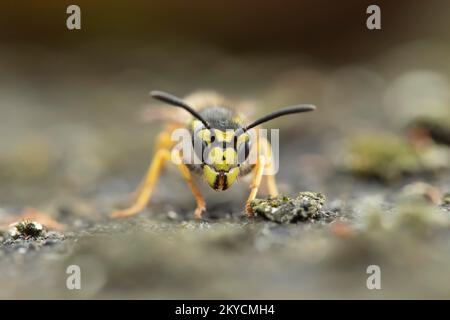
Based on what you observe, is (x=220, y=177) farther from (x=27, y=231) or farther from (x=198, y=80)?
(x=198, y=80)

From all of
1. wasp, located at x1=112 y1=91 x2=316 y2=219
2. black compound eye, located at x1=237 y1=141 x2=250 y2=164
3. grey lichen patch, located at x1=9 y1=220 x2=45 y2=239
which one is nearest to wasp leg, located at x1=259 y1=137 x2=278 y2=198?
wasp, located at x1=112 y1=91 x2=316 y2=219

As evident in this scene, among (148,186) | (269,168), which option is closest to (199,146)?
(269,168)

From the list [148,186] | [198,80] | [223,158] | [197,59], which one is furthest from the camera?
[197,59]

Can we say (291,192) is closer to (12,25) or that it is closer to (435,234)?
(435,234)

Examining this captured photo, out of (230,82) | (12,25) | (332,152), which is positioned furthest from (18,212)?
(12,25)

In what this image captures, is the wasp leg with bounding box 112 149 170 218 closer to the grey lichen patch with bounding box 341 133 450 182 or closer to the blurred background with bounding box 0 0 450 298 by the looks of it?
the blurred background with bounding box 0 0 450 298

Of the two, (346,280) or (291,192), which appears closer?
(346,280)
